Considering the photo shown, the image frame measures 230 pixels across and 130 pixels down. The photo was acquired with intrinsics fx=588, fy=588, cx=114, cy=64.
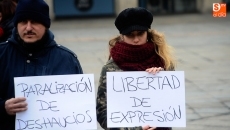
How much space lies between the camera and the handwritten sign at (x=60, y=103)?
11.5ft

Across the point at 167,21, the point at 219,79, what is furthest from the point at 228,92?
the point at 167,21

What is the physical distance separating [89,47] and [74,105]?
1189 centimetres

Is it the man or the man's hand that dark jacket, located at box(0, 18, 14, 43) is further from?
the man's hand

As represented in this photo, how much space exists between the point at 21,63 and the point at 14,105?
284 mm

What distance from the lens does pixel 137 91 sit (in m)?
3.64

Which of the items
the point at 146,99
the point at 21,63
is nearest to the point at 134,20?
the point at 146,99

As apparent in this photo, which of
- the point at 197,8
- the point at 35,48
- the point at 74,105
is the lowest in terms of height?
the point at 197,8

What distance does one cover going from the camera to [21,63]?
11.5ft

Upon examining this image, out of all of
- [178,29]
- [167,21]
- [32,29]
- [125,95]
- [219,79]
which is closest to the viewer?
[32,29]

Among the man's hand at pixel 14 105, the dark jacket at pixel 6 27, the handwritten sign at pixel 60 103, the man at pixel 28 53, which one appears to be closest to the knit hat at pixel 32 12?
the man at pixel 28 53

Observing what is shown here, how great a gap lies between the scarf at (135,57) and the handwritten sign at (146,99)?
0.06 metres

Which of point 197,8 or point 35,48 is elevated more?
point 35,48

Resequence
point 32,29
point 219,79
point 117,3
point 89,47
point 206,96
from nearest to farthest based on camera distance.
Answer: point 32,29 < point 206,96 < point 219,79 < point 89,47 < point 117,3

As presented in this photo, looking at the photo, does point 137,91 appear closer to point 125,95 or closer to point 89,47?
point 125,95
